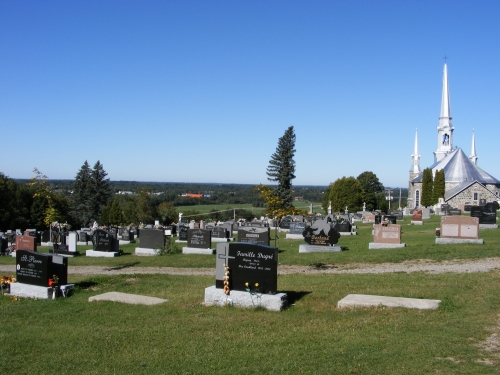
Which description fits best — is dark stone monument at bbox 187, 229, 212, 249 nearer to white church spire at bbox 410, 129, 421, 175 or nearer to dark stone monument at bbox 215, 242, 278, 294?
dark stone monument at bbox 215, 242, 278, 294

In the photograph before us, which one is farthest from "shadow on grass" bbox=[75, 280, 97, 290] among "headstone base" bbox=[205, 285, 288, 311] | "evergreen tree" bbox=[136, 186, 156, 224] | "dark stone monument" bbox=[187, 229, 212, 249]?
"evergreen tree" bbox=[136, 186, 156, 224]

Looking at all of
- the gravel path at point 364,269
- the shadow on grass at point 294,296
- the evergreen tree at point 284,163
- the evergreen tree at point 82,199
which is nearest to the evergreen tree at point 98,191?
the evergreen tree at point 82,199

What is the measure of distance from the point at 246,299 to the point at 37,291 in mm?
5400

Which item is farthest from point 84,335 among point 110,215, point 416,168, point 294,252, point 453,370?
point 416,168

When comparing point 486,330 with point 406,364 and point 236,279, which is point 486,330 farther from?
point 236,279

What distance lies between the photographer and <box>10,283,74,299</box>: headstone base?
11.2 meters

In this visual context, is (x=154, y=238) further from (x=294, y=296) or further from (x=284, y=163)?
(x=284, y=163)

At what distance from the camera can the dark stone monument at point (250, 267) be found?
9.12 metres

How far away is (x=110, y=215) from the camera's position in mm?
60281

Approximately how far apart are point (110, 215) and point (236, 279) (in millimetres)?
53775

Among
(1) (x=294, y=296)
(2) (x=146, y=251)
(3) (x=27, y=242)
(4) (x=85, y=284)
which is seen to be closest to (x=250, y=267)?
(1) (x=294, y=296)

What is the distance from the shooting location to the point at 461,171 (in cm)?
5919

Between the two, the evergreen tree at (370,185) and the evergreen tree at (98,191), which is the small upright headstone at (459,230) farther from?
the evergreen tree at (370,185)

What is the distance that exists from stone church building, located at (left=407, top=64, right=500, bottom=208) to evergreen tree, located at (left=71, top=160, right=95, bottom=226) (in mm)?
43459
